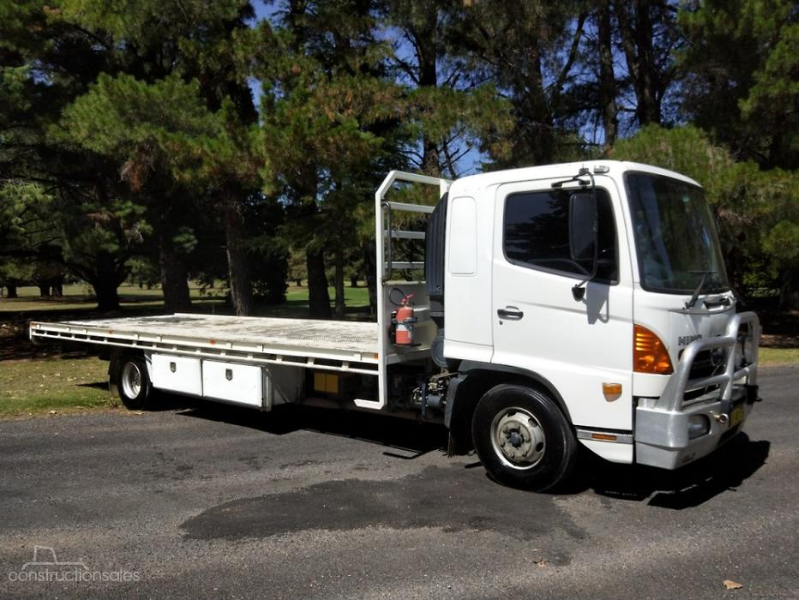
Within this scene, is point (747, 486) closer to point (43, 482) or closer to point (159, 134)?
point (43, 482)

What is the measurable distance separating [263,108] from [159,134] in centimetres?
209

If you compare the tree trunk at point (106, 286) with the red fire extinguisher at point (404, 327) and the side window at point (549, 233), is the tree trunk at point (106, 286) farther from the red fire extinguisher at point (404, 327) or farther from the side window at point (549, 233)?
the side window at point (549, 233)

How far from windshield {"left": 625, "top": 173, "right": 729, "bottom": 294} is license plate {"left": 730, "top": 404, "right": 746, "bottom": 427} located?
95cm

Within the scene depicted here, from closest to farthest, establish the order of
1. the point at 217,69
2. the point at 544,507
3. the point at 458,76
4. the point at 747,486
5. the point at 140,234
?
the point at 544,507, the point at 747,486, the point at 217,69, the point at 140,234, the point at 458,76

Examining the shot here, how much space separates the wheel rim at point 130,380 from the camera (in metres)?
8.95

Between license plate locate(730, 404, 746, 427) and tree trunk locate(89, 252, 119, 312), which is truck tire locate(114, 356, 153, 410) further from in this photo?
tree trunk locate(89, 252, 119, 312)

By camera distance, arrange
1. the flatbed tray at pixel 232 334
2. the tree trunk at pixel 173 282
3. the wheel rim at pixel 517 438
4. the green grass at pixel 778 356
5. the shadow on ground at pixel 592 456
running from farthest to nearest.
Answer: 1. the tree trunk at pixel 173 282
2. the green grass at pixel 778 356
3. the flatbed tray at pixel 232 334
4. the shadow on ground at pixel 592 456
5. the wheel rim at pixel 517 438

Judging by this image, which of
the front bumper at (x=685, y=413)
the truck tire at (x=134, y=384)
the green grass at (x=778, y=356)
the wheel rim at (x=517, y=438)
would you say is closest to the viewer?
the front bumper at (x=685, y=413)

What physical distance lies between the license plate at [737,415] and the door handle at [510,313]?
70.3 inches

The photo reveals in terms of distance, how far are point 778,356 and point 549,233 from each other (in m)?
Result: 11.5

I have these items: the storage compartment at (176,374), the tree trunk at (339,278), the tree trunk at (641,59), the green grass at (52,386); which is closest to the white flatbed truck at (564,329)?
the storage compartment at (176,374)

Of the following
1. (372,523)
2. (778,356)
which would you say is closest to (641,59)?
(778,356)

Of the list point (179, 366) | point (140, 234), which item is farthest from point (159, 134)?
point (179, 366)

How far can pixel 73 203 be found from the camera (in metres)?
16.0
